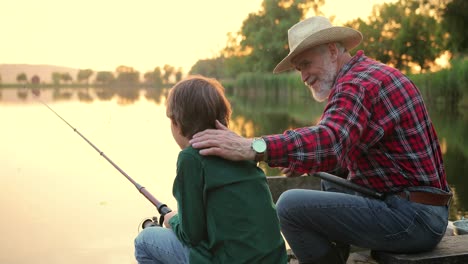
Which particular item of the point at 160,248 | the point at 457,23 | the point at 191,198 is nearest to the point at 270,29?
the point at 457,23

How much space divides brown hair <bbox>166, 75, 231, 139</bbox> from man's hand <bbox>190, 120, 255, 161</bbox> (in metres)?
0.04

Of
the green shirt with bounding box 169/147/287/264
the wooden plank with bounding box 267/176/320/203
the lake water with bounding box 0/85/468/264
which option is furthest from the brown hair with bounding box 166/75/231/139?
the lake water with bounding box 0/85/468/264

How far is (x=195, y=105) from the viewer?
203cm

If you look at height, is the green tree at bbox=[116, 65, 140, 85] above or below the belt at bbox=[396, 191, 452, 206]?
below

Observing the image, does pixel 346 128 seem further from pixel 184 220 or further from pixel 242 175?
pixel 184 220

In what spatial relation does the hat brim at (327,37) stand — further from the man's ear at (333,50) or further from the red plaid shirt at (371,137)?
the red plaid shirt at (371,137)

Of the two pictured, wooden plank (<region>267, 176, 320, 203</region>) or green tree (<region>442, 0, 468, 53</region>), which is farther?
green tree (<region>442, 0, 468, 53</region>)

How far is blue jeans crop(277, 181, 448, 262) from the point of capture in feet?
7.79

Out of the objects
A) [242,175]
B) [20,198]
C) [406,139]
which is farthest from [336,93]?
[20,198]

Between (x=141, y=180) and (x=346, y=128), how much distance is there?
22.9 feet

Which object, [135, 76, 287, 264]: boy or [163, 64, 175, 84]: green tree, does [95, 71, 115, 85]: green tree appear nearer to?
[163, 64, 175, 84]: green tree

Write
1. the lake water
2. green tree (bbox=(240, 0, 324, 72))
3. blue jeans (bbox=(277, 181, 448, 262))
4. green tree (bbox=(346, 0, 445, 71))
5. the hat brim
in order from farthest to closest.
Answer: green tree (bbox=(240, 0, 324, 72)) < green tree (bbox=(346, 0, 445, 71)) < the lake water < the hat brim < blue jeans (bbox=(277, 181, 448, 262))

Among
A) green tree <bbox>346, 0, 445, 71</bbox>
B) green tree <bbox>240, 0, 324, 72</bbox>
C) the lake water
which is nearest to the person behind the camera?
the lake water

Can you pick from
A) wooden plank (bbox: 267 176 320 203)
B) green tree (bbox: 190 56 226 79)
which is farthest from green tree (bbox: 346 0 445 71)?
wooden plank (bbox: 267 176 320 203)
